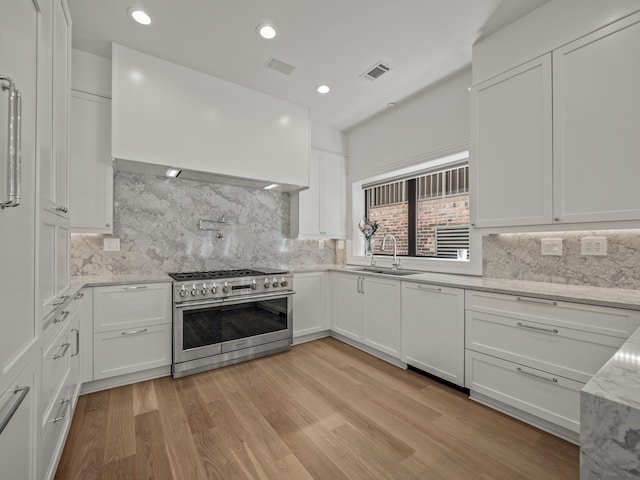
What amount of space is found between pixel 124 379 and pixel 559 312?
3.29 m

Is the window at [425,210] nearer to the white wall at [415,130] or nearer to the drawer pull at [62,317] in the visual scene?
the white wall at [415,130]

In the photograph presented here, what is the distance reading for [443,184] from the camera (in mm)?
3424

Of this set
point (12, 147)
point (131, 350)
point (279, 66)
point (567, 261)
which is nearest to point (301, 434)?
point (131, 350)

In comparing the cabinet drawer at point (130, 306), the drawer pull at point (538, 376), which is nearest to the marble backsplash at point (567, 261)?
the drawer pull at point (538, 376)

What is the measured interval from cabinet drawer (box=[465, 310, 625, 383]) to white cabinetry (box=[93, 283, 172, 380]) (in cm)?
258

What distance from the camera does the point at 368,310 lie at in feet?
10.6

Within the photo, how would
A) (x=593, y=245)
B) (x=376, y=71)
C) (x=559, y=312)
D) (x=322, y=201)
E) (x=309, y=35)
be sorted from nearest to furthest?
1. (x=559, y=312)
2. (x=593, y=245)
3. (x=309, y=35)
4. (x=376, y=71)
5. (x=322, y=201)

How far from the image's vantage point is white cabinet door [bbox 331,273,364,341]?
3375 millimetres

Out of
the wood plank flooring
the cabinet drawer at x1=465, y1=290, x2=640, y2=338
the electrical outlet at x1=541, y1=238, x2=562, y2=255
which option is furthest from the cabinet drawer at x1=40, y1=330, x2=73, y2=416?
the electrical outlet at x1=541, y1=238, x2=562, y2=255

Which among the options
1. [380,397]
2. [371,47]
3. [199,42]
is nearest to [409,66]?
[371,47]

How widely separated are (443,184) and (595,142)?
158 cm

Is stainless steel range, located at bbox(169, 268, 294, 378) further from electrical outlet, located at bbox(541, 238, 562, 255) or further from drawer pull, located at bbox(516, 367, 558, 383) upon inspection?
electrical outlet, located at bbox(541, 238, 562, 255)

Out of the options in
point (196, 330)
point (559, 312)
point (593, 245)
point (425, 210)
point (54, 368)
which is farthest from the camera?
point (425, 210)

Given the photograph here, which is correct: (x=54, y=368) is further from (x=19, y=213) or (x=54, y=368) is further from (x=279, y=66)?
(x=279, y=66)
